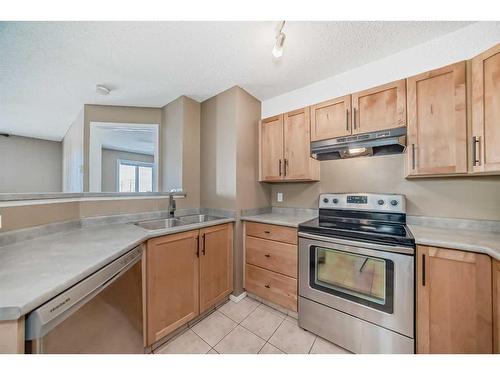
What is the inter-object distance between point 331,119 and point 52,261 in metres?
2.20

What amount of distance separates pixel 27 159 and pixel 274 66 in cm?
615

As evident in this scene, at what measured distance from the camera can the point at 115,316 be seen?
3.15ft

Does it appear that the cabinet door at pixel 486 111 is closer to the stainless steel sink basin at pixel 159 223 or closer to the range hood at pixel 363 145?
the range hood at pixel 363 145

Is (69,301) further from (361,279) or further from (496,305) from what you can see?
(496,305)

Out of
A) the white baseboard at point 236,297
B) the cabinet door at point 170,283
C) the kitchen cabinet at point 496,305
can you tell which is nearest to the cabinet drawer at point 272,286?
the white baseboard at point 236,297

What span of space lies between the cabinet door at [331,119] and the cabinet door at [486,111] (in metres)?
0.75

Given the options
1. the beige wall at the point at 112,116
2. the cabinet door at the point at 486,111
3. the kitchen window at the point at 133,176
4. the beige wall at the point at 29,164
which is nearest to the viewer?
the cabinet door at the point at 486,111

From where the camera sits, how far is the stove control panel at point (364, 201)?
1627 millimetres

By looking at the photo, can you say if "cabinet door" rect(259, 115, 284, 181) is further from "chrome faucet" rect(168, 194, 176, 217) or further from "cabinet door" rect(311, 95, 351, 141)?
"chrome faucet" rect(168, 194, 176, 217)
